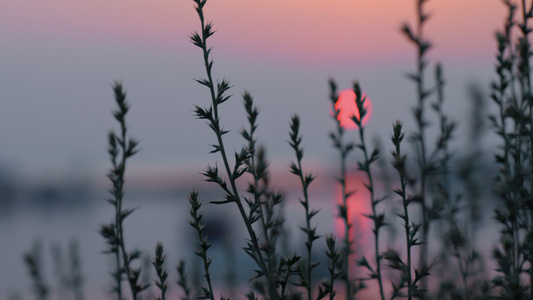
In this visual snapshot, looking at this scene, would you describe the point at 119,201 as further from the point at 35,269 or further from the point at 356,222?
the point at 356,222

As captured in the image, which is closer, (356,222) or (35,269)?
(35,269)

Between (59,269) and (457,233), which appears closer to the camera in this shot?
(457,233)

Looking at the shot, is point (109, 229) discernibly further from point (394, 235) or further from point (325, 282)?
point (394, 235)

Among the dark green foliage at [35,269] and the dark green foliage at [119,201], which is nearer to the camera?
the dark green foliage at [119,201]

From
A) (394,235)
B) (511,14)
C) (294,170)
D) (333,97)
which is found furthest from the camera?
(394,235)

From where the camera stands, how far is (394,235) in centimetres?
703

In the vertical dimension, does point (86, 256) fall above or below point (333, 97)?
below

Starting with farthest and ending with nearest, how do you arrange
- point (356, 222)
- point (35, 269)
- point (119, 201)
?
1. point (356, 222)
2. point (35, 269)
3. point (119, 201)

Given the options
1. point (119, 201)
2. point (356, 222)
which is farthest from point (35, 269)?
point (356, 222)

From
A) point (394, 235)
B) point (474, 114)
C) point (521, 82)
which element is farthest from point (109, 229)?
point (474, 114)

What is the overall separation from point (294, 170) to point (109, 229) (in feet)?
2.92

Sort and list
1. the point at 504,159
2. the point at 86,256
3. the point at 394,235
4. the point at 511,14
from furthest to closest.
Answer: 1. the point at 86,256
2. the point at 394,235
3. the point at 511,14
4. the point at 504,159

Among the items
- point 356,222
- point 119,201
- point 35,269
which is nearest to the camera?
point 119,201

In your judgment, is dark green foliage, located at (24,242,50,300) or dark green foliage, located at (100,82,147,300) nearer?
dark green foliage, located at (100,82,147,300)
